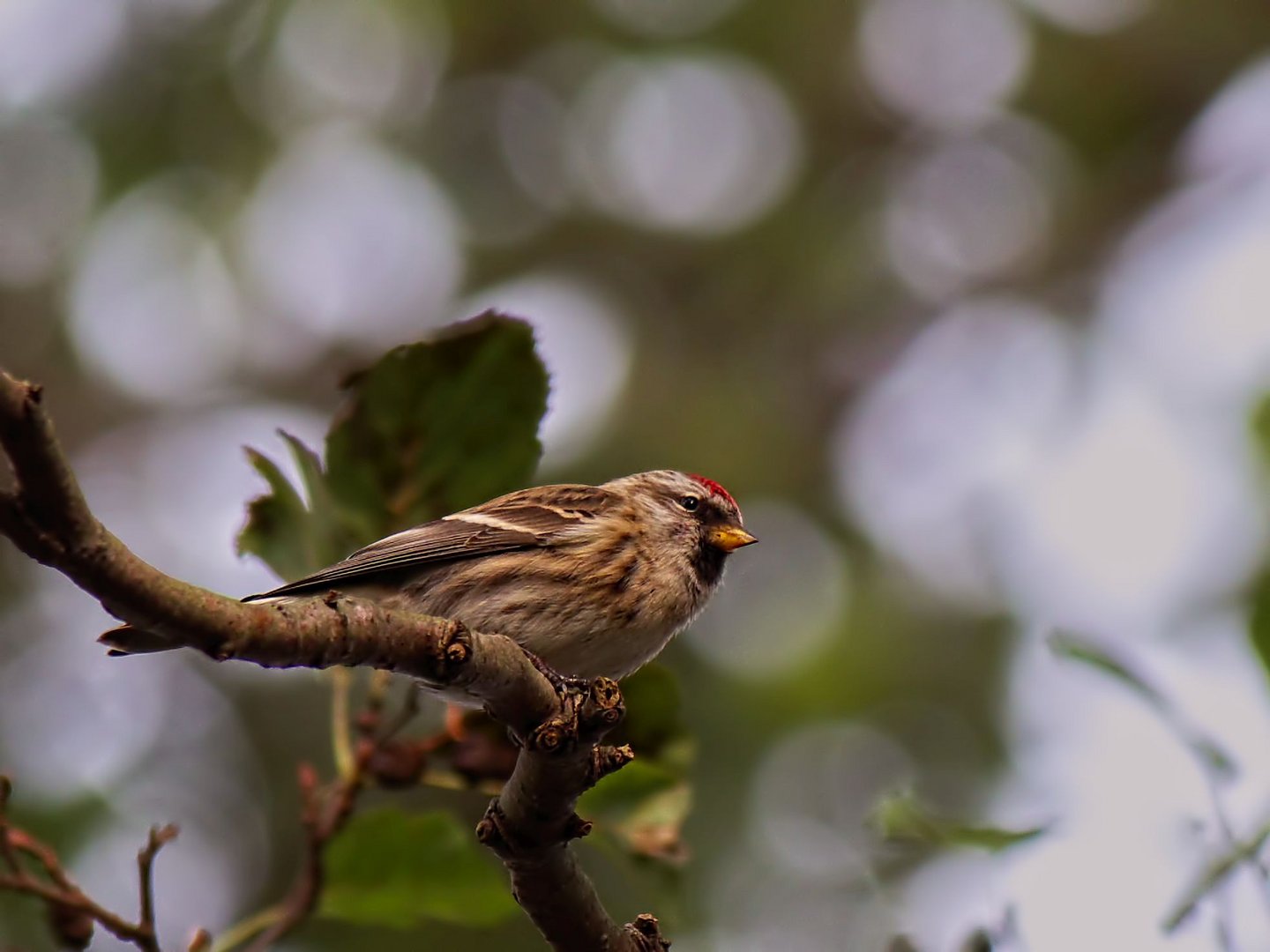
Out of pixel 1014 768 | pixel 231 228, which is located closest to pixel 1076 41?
pixel 1014 768

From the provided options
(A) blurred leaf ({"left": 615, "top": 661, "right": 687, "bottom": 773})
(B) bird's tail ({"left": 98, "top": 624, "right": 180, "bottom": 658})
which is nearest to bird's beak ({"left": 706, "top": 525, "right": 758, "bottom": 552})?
→ (A) blurred leaf ({"left": 615, "top": 661, "right": 687, "bottom": 773})

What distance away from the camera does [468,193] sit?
977 centimetres

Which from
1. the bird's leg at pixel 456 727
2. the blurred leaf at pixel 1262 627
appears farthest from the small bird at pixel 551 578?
the blurred leaf at pixel 1262 627

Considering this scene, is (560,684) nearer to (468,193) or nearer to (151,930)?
(151,930)

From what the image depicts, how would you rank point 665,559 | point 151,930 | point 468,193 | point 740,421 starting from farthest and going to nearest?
1. point 468,193
2. point 740,421
3. point 665,559
4. point 151,930

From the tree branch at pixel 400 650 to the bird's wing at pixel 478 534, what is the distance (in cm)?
77

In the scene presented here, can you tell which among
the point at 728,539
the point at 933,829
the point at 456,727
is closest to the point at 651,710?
the point at 456,727

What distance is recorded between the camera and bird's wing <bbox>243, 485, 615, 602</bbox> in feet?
11.8

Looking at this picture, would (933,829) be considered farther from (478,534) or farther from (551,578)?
(478,534)

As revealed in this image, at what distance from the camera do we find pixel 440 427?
3.54 metres

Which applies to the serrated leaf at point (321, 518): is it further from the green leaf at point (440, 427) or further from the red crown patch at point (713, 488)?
the red crown patch at point (713, 488)

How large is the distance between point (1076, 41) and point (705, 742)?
5.59 m

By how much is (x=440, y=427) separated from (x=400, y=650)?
1.26 meters

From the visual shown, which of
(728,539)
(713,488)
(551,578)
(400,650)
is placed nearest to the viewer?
(400,650)
